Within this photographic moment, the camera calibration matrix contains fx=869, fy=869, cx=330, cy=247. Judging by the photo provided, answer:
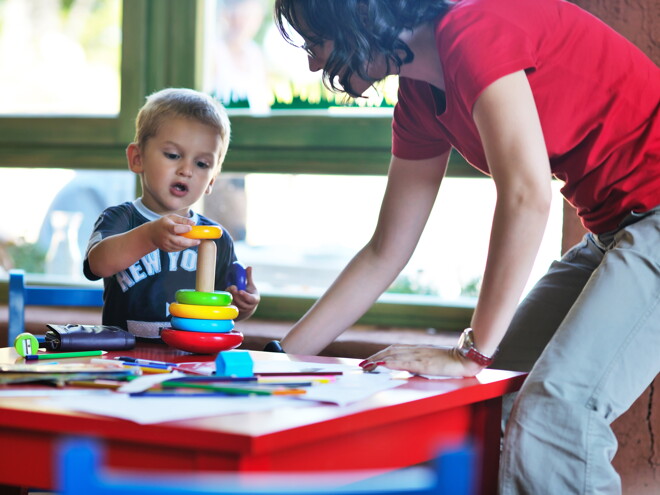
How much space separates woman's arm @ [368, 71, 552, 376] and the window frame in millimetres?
1068

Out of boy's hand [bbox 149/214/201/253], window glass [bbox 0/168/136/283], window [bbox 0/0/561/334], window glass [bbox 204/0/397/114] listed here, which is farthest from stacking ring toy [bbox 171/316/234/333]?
window glass [bbox 0/168/136/283]

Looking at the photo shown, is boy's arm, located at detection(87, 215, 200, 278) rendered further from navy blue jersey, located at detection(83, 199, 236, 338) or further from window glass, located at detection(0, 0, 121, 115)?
window glass, located at detection(0, 0, 121, 115)

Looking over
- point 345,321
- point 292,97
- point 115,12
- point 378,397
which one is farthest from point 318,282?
point 378,397

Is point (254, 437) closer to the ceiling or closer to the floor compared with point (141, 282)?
closer to the ceiling

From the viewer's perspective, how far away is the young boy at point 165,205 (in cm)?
174

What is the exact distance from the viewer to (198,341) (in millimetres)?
1276

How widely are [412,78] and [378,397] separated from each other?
69cm

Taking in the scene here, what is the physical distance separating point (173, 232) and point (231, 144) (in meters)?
1.23

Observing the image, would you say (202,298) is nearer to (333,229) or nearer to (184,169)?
(184,169)

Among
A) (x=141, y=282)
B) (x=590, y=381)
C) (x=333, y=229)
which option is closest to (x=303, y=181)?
(x=333, y=229)

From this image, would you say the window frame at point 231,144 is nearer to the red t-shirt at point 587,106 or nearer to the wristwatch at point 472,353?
the red t-shirt at point 587,106

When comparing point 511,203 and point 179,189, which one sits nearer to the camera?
point 511,203

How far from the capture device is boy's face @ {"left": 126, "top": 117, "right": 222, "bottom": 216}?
1.83 metres

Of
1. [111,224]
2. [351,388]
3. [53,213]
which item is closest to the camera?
[351,388]
